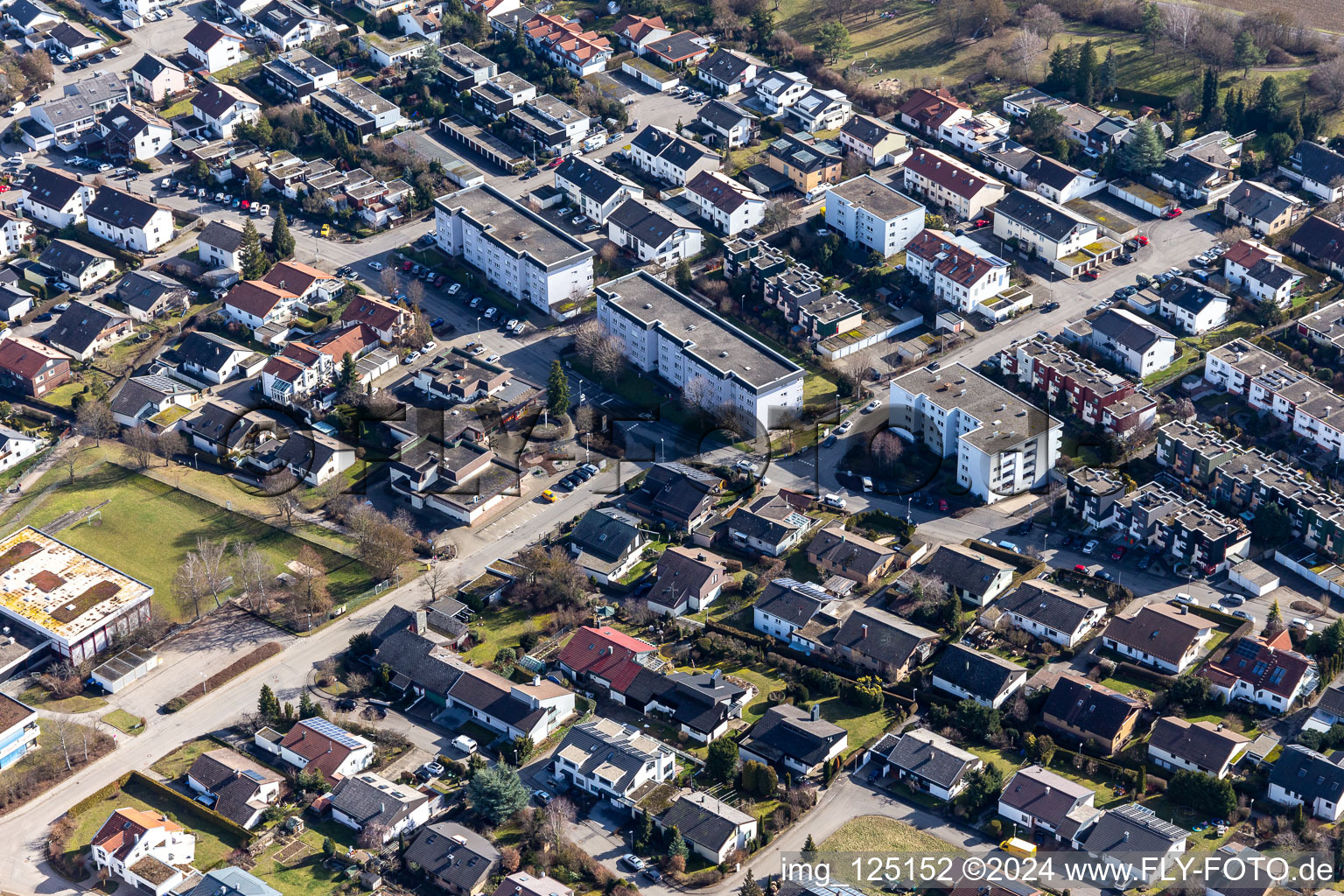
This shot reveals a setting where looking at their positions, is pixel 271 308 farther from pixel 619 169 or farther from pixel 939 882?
pixel 939 882

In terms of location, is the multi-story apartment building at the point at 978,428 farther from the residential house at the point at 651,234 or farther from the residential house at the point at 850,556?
the residential house at the point at 651,234

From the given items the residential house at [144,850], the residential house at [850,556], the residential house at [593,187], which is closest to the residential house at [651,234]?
the residential house at [593,187]

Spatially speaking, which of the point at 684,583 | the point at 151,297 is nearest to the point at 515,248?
the point at 151,297

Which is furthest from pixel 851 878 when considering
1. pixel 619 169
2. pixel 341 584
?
pixel 619 169

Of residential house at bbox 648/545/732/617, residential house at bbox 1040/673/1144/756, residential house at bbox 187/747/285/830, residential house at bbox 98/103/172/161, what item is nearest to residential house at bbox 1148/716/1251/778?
residential house at bbox 1040/673/1144/756

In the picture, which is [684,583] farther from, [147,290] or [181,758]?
[147,290]

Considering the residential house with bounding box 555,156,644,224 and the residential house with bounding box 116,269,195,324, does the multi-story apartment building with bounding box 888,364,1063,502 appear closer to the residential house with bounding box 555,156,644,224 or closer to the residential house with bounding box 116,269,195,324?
the residential house with bounding box 555,156,644,224
